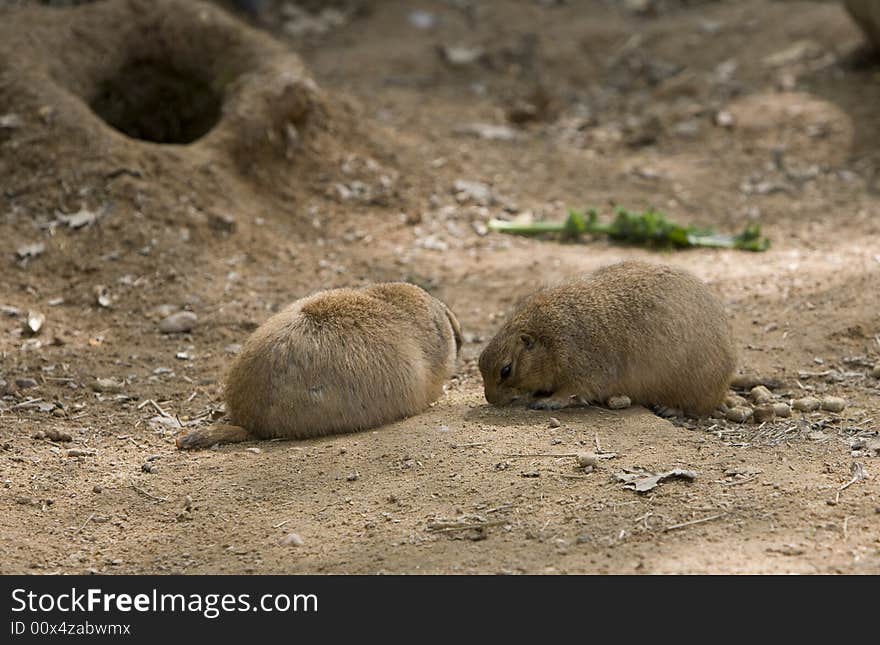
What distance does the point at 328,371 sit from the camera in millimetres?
4957

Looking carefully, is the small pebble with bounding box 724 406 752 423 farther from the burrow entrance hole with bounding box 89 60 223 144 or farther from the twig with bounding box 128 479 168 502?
the burrow entrance hole with bounding box 89 60 223 144

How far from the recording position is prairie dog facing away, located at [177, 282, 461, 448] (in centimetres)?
495

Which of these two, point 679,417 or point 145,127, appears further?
point 145,127

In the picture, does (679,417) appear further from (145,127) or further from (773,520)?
(145,127)

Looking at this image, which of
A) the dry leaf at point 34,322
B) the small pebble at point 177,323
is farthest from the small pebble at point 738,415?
the dry leaf at point 34,322

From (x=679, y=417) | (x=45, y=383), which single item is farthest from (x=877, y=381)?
(x=45, y=383)

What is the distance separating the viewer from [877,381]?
18.7 ft

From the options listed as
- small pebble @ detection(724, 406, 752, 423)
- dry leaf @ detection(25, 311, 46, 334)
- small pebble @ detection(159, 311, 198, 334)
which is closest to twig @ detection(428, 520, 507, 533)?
small pebble @ detection(724, 406, 752, 423)

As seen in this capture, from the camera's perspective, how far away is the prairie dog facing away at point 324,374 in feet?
16.2

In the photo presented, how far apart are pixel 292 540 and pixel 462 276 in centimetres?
346

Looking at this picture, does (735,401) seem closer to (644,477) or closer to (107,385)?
(644,477)

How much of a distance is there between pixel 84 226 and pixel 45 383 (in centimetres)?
168

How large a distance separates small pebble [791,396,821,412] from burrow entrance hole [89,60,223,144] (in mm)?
4897

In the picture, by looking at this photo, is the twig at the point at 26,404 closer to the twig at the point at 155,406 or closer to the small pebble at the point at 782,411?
the twig at the point at 155,406
